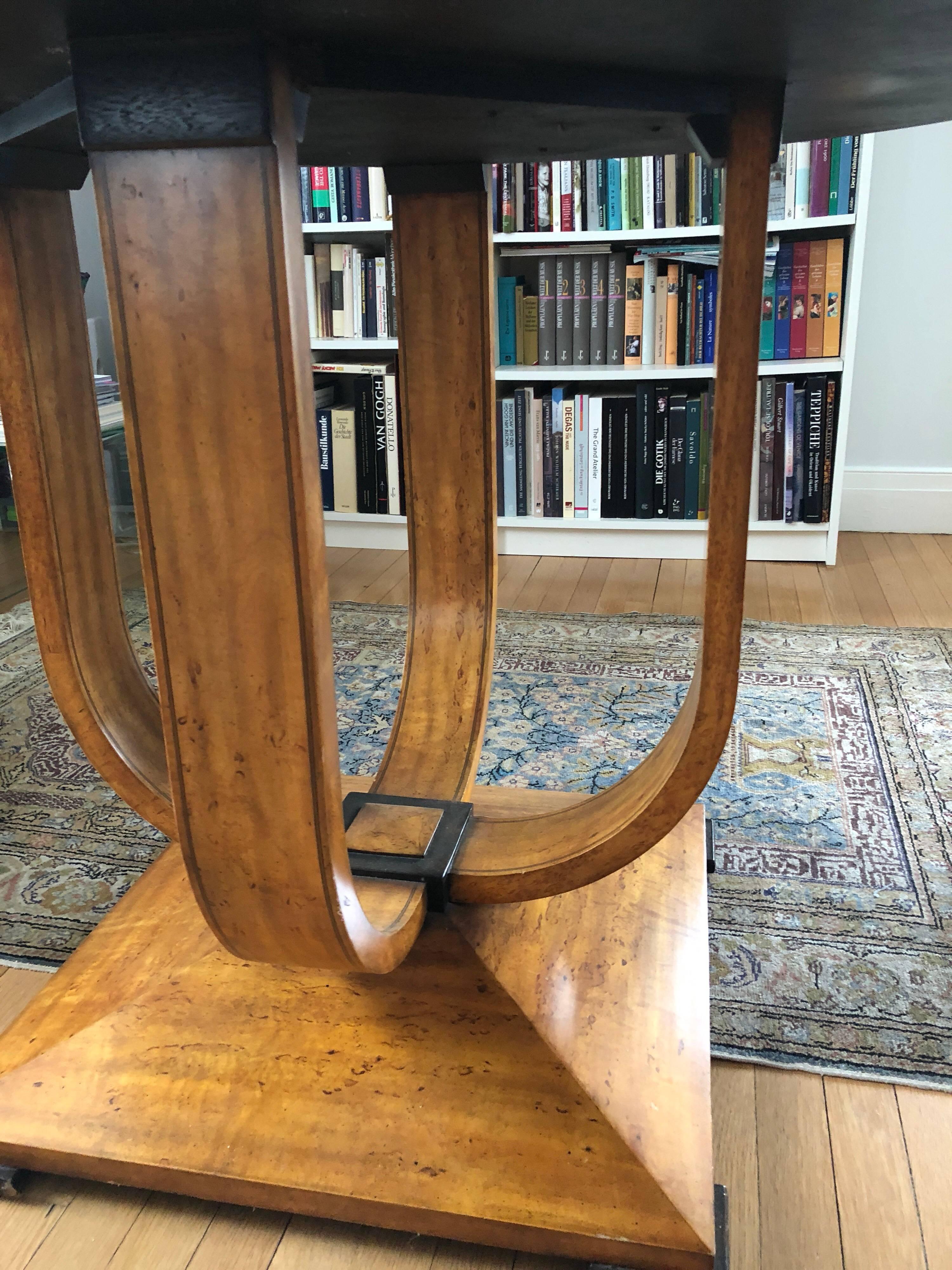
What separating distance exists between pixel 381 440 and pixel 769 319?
0.93m

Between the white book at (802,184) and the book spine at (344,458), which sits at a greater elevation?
the white book at (802,184)

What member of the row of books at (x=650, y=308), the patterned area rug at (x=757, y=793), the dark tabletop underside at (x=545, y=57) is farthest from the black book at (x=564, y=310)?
the dark tabletop underside at (x=545, y=57)

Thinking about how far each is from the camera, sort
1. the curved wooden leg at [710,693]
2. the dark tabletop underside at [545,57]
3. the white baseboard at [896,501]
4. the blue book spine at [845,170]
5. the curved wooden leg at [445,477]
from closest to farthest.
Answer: the dark tabletop underside at [545,57]
the curved wooden leg at [710,693]
the curved wooden leg at [445,477]
the blue book spine at [845,170]
the white baseboard at [896,501]

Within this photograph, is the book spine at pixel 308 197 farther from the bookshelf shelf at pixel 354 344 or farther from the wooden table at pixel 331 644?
the wooden table at pixel 331 644

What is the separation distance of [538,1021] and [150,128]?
0.66 meters

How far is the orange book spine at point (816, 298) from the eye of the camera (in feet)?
7.52

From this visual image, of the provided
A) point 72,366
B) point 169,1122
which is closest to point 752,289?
point 72,366

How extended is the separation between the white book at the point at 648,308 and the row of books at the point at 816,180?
0.28 m

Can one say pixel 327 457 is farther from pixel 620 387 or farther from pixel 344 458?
pixel 620 387

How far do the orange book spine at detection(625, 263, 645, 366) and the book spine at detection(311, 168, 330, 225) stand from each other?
706 millimetres

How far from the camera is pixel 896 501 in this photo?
2707mm

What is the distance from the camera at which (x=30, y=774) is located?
59.4 inches

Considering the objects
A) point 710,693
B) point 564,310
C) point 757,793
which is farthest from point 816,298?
point 710,693

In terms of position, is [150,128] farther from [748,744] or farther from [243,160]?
[748,744]
